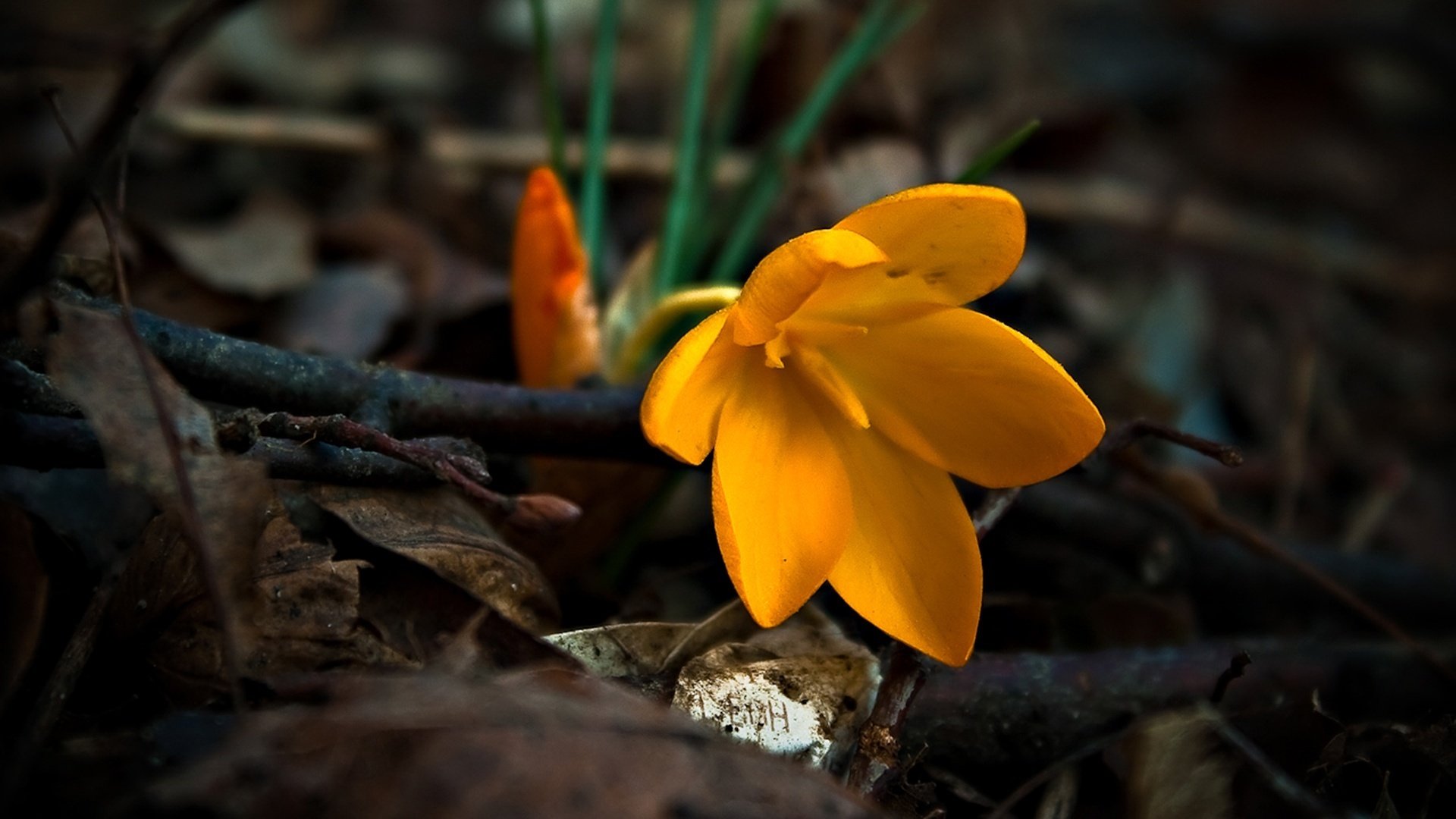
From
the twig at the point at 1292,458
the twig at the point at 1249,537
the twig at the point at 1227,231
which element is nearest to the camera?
the twig at the point at 1249,537

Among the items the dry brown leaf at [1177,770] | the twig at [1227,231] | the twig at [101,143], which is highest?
the twig at [101,143]

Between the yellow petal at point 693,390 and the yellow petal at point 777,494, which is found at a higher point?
the yellow petal at point 693,390

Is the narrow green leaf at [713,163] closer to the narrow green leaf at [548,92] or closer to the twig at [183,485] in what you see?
the narrow green leaf at [548,92]

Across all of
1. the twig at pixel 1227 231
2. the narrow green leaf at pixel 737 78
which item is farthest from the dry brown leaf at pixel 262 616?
the twig at pixel 1227 231

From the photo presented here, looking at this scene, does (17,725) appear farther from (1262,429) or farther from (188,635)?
(1262,429)

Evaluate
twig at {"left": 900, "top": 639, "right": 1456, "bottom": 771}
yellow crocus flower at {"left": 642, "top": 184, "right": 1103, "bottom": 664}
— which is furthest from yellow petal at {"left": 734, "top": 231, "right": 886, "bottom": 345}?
twig at {"left": 900, "top": 639, "right": 1456, "bottom": 771}
